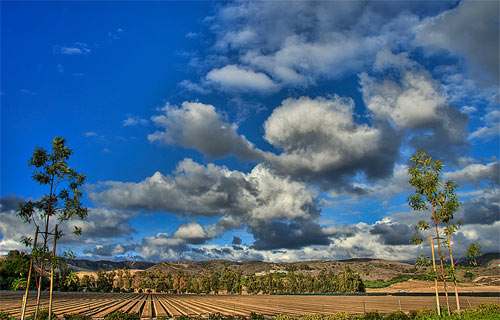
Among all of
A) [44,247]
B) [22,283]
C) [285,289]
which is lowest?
[285,289]

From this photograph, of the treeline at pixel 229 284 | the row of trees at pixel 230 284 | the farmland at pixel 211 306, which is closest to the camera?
the farmland at pixel 211 306

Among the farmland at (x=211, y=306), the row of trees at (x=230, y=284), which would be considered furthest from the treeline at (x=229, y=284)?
the farmland at (x=211, y=306)

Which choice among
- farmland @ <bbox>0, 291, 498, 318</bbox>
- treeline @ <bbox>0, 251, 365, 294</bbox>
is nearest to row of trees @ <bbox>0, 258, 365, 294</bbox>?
treeline @ <bbox>0, 251, 365, 294</bbox>

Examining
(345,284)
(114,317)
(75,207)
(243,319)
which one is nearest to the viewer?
(75,207)

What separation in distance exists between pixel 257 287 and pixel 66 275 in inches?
7110

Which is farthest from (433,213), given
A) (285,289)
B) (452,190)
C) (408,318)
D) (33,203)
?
(285,289)

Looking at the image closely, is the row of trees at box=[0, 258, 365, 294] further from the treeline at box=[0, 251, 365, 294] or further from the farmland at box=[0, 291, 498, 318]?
the farmland at box=[0, 291, 498, 318]

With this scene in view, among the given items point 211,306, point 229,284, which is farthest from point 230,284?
point 211,306

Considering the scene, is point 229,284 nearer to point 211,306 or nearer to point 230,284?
point 230,284

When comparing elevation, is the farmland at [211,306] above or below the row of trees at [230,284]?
above

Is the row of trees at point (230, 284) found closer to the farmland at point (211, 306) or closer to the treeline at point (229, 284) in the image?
the treeline at point (229, 284)

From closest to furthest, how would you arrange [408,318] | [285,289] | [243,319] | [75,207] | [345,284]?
1. [75,207]
2. [408,318]
3. [243,319]
4. [345,284]
5. [285,289]

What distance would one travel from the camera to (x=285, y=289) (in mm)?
191750

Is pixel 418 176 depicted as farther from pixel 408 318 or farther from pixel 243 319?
pixel 243 319
